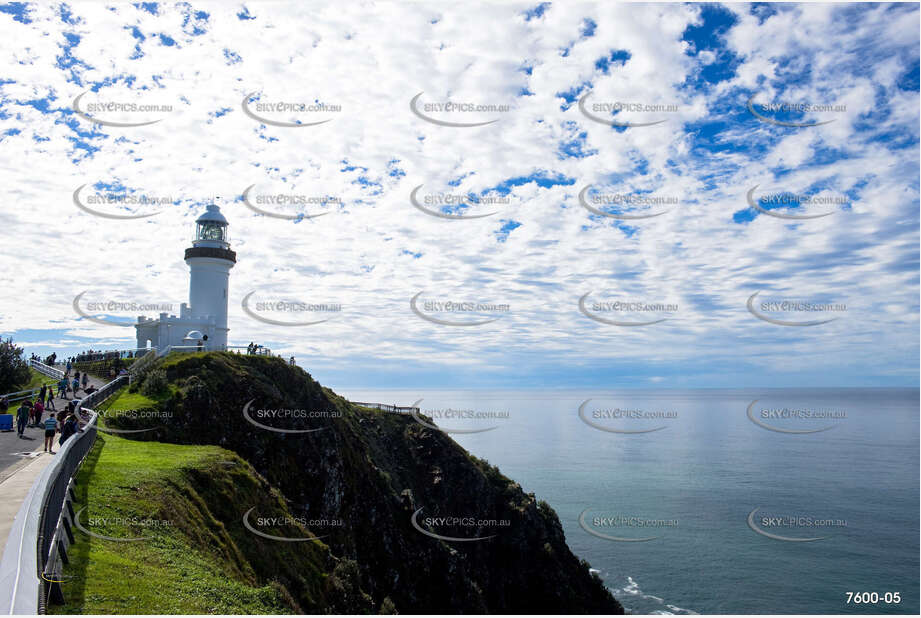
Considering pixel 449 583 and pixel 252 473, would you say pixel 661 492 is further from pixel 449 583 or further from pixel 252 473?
pixel 252 473

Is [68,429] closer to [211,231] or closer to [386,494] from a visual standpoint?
[386,494]

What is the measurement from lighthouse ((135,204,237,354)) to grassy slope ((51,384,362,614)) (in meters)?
19.9

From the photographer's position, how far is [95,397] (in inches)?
1057

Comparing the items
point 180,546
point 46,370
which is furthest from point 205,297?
point 180,546

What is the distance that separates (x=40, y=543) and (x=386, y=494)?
3328cm

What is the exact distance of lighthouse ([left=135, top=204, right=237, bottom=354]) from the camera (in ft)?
136

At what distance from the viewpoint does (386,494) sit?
40.2 m

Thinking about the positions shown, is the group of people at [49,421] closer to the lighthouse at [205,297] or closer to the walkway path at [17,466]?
the walkway path at [17,466]

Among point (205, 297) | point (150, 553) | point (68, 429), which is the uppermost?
point (205, 297)

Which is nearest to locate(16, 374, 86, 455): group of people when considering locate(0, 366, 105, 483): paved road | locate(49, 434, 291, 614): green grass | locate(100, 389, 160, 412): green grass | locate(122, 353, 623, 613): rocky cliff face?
locate(0, 366, 105, 483): paved road

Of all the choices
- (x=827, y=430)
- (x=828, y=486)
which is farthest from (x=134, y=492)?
(x=827, y=430)

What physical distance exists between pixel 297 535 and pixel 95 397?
12804mm

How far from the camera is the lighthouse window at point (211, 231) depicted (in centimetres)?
4416

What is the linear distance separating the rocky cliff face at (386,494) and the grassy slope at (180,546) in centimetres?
174
